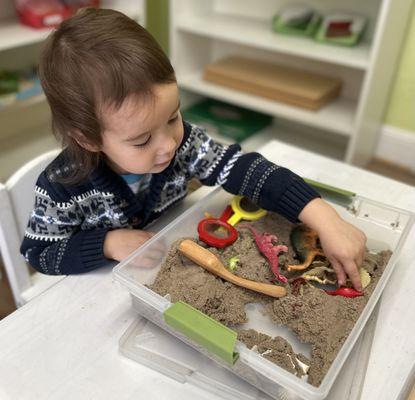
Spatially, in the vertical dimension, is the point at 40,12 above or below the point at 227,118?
above

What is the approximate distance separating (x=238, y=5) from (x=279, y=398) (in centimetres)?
163

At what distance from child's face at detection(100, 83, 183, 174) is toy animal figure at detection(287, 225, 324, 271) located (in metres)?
0.21

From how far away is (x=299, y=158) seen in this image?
0.88 m

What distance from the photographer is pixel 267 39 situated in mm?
1517

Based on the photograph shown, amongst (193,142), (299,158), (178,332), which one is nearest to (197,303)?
(178,332)

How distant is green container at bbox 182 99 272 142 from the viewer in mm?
1799

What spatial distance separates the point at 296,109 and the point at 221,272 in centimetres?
117

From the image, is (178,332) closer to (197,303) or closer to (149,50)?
(197,303)

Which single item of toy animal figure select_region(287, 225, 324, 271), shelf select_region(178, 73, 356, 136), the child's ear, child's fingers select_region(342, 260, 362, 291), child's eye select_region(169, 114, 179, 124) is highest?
child's eye select_region(169, 114, 179, 124)

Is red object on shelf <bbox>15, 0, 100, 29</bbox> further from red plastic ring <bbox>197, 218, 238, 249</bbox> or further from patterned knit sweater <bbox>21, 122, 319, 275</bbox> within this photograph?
red plastic ring <bbox>197, 218, 238, 249</bbox>

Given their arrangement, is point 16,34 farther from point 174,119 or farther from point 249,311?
point 249,311

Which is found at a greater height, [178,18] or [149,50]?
[149,50]

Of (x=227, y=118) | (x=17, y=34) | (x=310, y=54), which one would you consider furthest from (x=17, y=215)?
(x=227, y=118)

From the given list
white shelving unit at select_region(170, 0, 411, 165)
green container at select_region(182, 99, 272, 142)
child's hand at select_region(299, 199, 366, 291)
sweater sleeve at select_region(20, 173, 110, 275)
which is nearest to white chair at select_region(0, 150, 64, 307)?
sweater sleeve at select_region(20, 173, 110, 275)
